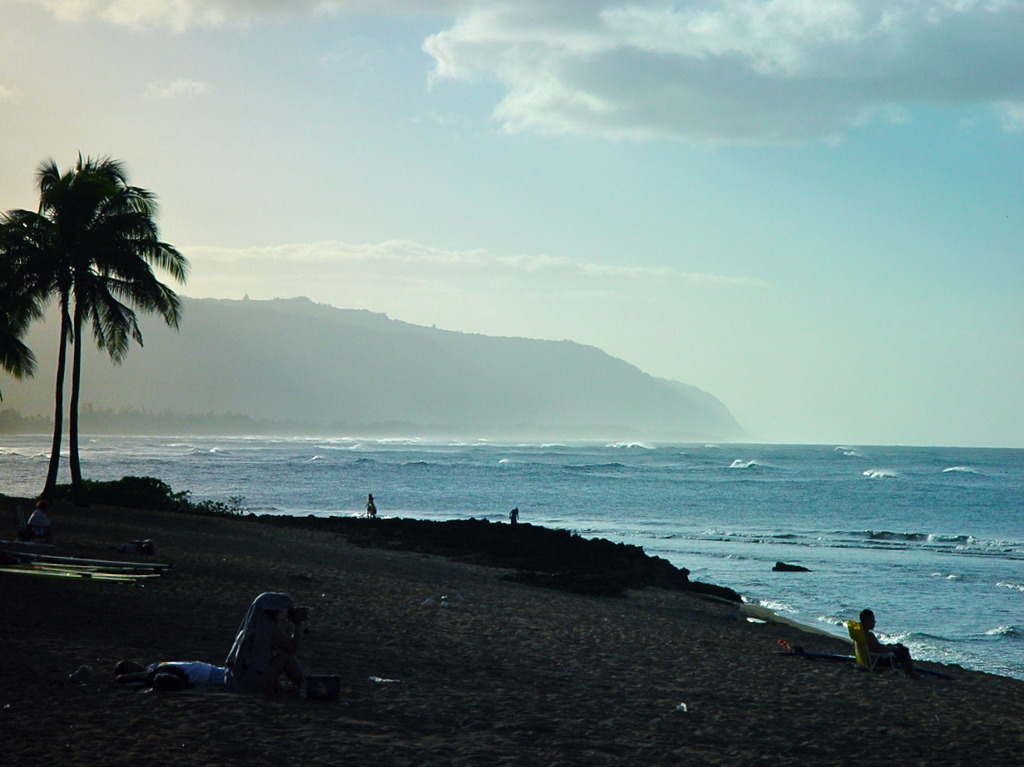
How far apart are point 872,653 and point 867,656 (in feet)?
0.37

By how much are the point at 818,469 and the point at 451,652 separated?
3902 inches

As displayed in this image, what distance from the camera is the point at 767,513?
176ft

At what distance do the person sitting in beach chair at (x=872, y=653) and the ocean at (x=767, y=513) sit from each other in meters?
3.73

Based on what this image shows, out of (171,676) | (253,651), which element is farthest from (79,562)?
(253,651)

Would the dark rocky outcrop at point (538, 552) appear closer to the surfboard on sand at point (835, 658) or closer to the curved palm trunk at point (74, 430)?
the curved palm trunk at point (74, 430)

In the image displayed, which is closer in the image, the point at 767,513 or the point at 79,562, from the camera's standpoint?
the point at 79,562

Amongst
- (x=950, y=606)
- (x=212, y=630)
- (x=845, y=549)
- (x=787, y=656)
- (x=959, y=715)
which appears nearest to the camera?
(x=959, y=715)

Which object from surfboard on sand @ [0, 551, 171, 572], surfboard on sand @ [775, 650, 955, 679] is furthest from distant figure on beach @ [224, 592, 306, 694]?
surfboard on sand @ [775, 650, 955, 679]

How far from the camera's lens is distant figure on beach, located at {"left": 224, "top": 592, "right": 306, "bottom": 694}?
8523 millimetres

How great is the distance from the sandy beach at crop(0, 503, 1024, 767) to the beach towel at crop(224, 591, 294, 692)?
0.16 metres

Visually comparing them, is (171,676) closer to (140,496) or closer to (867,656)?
(867,656)

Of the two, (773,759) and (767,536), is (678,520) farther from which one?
(773,759)

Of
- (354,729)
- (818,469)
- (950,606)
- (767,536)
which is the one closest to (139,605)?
(354,729)

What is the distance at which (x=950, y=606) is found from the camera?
75.9ft
